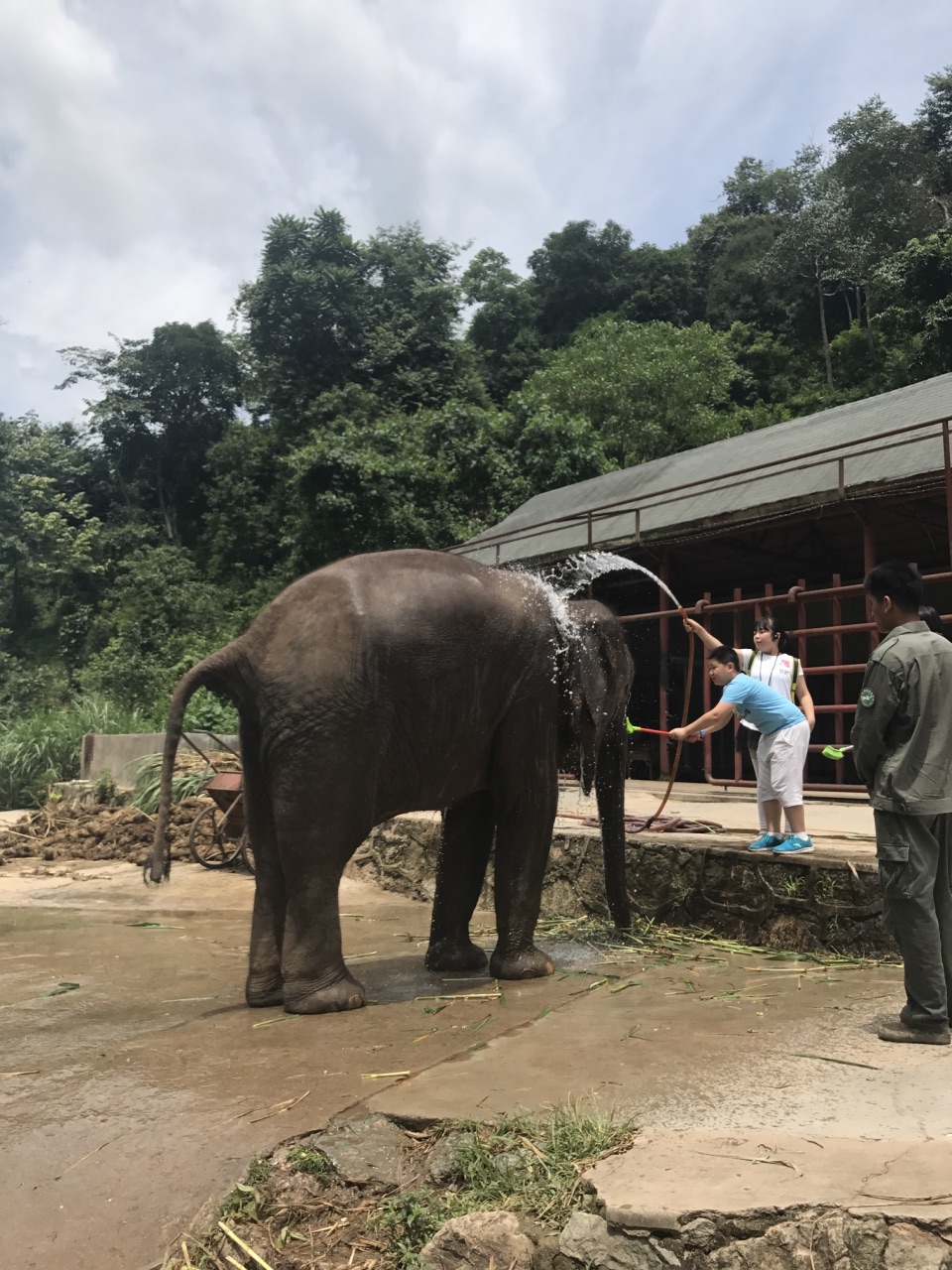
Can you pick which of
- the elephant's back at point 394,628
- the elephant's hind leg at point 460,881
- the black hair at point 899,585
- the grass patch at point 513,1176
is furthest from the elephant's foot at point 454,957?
the black hair at point 899,585

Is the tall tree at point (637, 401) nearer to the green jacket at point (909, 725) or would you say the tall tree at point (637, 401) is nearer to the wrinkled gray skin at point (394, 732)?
the wrinkled gray skin at point (394, 732)

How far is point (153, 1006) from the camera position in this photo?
Answer: 14.2 ft

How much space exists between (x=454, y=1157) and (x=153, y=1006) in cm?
225

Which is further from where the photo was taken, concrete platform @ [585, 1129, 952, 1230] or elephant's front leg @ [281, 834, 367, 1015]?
elephant's front leg @ [281, 834, 367, 1015]

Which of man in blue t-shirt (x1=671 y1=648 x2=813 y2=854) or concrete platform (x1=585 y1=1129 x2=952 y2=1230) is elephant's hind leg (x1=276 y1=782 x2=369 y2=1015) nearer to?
concrete platform (x1=585 y1=1129 x2=952 y2=1230)

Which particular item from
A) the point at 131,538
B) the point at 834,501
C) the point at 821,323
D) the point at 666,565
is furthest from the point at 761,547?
the point at 821,323

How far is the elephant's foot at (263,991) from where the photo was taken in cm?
419

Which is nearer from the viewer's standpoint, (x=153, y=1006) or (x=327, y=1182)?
(x=327, y=1182)

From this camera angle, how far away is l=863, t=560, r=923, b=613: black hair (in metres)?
3.64

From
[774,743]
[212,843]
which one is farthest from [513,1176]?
[212,843]

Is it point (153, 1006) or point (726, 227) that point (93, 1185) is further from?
point (726, 227)

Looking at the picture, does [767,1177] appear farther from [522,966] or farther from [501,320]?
[501,320]

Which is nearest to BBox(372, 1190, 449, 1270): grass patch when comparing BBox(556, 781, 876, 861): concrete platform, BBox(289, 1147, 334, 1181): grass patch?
BBox(289, 1147, 334, 1181): grass patch

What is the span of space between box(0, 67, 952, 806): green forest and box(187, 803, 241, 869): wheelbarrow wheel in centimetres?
739
